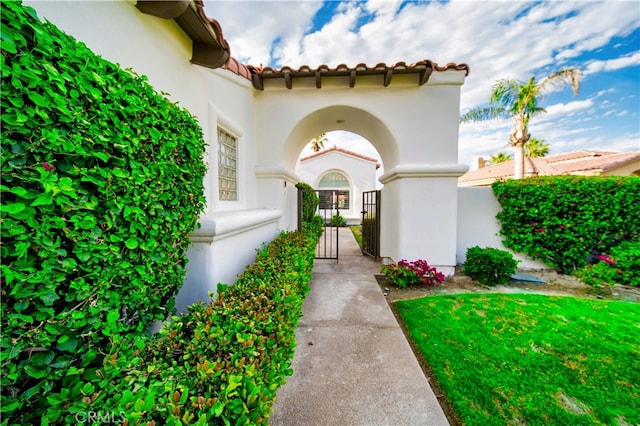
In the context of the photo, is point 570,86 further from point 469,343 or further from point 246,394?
point 246,394

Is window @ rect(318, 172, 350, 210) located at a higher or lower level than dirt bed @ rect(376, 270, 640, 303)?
higher

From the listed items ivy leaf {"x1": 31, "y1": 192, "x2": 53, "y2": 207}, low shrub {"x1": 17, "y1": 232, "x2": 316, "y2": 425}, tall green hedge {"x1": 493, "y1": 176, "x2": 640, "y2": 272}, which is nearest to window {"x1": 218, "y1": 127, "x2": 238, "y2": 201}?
low shrub {"x1": 17, "y1": 232, "x2": 316, "y2": 425}

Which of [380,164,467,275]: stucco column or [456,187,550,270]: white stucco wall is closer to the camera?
[380,164,467,275]: stucco column

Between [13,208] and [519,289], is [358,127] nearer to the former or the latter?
[519,289]

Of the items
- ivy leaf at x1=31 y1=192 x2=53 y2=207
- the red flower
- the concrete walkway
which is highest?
ivy leaf at x1=31 y1=192 x2=53 y2=207

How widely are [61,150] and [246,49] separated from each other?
533cm

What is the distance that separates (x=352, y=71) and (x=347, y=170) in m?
11.7

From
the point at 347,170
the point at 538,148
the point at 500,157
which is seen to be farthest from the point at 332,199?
the point at 500,157

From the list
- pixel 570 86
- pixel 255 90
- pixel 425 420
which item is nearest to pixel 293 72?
pixel 255 90

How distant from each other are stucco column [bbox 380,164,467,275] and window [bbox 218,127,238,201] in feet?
13.5

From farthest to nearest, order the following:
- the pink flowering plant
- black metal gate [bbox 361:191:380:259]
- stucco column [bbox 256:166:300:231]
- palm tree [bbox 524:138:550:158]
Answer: palm tree [bbox 524:138:550:158]
black metal gate [bbox 361:191:380:259]
stucco column [bbox 256:166:300:231]
the pink flowering plant

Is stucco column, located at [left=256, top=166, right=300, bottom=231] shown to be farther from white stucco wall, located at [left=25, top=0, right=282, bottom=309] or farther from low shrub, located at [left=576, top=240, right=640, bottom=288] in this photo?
low shrub, located at [left=576, top=240, right=640, bottom=288]

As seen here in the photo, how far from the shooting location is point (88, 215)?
143 cm

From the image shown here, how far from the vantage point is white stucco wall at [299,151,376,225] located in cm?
1680
